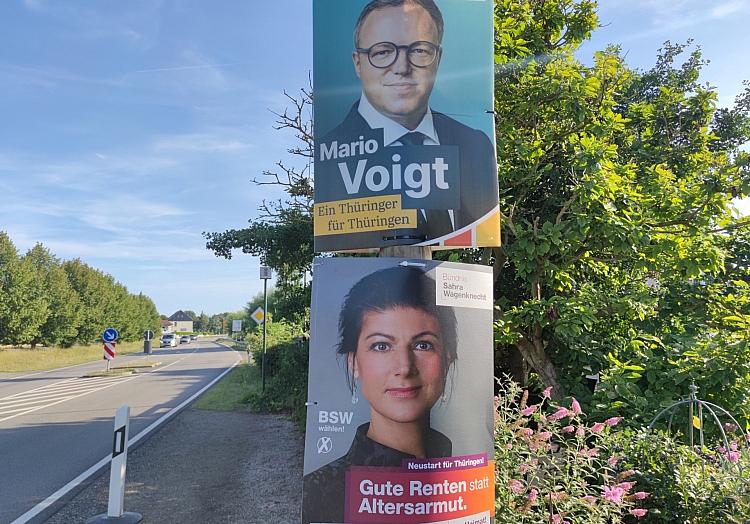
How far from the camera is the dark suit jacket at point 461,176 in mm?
3430

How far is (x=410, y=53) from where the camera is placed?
142 inches

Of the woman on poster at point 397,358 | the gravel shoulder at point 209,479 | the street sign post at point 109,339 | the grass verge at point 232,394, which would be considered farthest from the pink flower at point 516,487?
the street sign post at point 109,339

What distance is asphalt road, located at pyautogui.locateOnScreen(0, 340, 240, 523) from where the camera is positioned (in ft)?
24.5

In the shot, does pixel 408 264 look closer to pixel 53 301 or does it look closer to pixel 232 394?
pixel 232 394

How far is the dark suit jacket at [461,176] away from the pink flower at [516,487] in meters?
1.68

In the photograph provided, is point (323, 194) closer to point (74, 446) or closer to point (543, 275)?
point (543, 275)

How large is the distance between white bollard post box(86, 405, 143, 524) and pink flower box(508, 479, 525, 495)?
4.26m

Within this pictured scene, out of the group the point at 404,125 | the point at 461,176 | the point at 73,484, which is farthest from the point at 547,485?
the point at 73,484

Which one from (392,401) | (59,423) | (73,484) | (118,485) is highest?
(392,401)

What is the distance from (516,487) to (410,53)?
9.65 ft

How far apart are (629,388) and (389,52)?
13.7ft

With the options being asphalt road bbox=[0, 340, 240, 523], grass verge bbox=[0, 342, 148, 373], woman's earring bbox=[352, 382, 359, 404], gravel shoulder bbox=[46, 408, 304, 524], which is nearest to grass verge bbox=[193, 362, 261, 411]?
asphalt road bbox=[0, 340, 240, 523]

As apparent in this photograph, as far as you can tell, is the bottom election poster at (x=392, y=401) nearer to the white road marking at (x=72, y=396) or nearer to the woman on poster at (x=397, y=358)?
the woman on poster at (x=397, y=358)

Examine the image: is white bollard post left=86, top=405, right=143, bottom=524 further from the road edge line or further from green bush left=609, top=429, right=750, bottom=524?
green bush left=609, top=429, right=750, bottom=524
